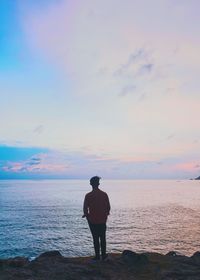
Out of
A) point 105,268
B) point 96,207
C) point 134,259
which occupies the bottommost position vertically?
point 105,268

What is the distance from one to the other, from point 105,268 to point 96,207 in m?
2.66

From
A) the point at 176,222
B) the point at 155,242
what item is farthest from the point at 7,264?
the point at 176,222

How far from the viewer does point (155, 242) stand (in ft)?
156

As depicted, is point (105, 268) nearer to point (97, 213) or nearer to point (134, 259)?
point (134, 259)

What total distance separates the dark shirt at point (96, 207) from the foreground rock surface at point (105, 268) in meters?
1.82

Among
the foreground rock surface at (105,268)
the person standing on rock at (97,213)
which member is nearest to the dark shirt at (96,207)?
the person standing on rock at (97,213)

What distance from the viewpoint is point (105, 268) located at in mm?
13758

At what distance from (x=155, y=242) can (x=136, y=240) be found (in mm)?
2833

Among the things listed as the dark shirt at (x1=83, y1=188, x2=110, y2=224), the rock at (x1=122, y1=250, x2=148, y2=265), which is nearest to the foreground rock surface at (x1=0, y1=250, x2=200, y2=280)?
the rock at (x1=122, y1=250, x2=148, y2=265)

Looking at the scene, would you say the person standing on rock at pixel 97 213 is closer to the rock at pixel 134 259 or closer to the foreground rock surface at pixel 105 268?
the foreground rock surface at pixel 105 268

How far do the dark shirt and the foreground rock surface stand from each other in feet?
5.98

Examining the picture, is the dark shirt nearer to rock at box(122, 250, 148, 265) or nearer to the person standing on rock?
the person standing on rock

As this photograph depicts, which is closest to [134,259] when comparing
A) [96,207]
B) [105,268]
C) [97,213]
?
[105,268]

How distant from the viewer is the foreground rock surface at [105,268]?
12596 mm
